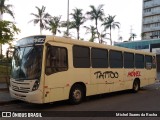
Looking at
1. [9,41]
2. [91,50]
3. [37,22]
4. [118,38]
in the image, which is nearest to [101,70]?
[91,50]

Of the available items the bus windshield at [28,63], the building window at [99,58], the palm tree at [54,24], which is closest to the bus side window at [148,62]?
the building window at [99,58]

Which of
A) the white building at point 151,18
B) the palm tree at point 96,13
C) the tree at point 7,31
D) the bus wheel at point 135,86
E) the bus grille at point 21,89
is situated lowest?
the bus wheel at point 135,86

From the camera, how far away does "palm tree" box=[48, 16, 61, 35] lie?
61.2 meters

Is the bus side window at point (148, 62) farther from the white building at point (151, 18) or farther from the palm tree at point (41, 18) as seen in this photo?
the white building at point (151, 18)

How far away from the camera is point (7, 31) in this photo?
78.9ft

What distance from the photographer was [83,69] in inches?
524

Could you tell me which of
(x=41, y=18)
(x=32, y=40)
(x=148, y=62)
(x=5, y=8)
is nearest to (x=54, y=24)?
(x=41, y=18)

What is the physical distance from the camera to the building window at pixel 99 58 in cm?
1405

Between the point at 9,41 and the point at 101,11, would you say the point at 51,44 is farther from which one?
the point at 101,11

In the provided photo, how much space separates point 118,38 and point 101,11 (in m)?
33.1

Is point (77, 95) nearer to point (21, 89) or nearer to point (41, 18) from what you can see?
point (21, 89)

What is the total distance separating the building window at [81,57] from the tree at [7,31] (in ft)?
39.5

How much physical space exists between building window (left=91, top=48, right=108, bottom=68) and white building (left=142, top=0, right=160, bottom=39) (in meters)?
81.9

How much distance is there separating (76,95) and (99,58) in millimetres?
2583
